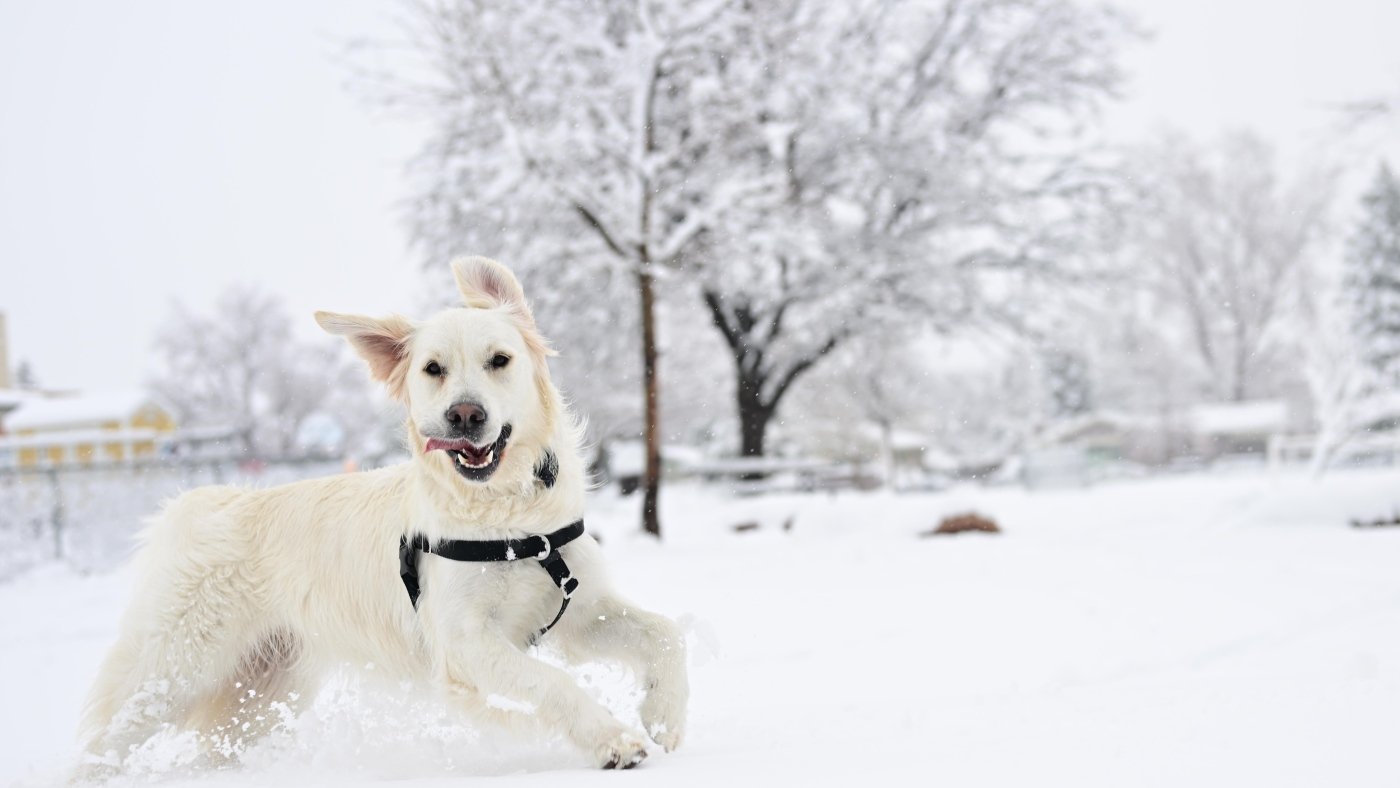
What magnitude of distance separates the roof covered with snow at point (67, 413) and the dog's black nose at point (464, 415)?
132 ft

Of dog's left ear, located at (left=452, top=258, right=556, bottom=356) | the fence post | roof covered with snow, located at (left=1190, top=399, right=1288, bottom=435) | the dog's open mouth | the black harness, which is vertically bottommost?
roof covered with snow, located at (left=1190, top=399, right=1288, bottom=435)

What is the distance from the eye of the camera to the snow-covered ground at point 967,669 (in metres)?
2.52

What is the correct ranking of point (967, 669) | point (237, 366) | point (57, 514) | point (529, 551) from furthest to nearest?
1. point (237, 366)
2. point (57, 514)
3. point (967, 669)
4. point (529, 551)

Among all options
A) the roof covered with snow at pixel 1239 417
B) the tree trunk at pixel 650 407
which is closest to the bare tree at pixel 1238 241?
the roof covered with snow at pixel 1239 417

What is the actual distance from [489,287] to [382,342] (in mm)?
421

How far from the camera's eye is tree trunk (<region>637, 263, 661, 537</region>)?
38.6 ft

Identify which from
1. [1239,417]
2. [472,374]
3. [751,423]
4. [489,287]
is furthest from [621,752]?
[1239,417]

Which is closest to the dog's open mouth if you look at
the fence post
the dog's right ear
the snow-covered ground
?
the dog's right ear

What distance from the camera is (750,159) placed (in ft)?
48.6

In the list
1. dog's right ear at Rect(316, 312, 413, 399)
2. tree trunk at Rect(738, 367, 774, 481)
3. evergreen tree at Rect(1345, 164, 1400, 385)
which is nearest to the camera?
dog's right ear at Rect(316, 312, 413, 399)

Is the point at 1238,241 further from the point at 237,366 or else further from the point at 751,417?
the point at 237,366

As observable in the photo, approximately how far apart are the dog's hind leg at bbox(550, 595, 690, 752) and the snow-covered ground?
12cm

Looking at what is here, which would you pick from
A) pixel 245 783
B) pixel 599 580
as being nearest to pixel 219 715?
pixel 245 783

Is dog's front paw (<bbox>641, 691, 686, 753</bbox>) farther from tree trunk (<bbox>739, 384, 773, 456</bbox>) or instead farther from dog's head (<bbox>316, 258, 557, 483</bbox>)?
tree trunk (<bbox>739, 384, 773, 456</bbox>)
